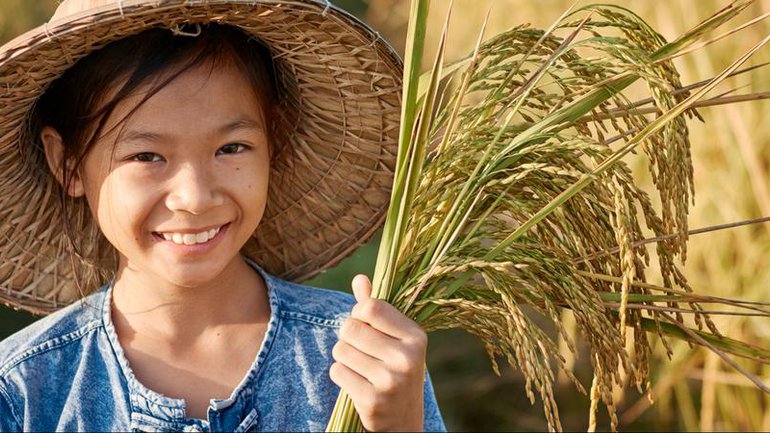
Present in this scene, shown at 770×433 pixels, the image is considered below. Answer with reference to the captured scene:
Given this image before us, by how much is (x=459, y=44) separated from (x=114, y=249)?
2.99 m

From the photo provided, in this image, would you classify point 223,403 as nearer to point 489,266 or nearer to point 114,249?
point 114,249

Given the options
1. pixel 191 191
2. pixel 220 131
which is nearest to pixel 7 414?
pixel 191 191

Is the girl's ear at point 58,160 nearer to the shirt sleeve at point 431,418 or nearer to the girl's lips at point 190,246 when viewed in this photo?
the girl's lips at point 190,246

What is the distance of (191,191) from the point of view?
196 centimetres

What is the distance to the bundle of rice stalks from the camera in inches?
64.7

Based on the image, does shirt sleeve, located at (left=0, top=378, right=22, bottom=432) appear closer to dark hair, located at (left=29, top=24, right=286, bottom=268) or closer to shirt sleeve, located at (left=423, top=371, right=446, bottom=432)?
dark hair, located at (left=29, top=24, right=286, bottom=268)

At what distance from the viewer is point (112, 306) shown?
2.28 m

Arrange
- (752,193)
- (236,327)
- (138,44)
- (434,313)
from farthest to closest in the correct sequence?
1. (752,193)
2. (236,327)
3. (138,44)
4. (434,313)

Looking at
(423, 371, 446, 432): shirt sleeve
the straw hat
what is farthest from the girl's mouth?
(423, 371, 446, 432): shirt sleeve

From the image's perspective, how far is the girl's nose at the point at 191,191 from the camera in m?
1.96

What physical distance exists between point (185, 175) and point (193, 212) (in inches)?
2.8

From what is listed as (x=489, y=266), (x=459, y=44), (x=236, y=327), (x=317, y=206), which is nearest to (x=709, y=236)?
(x=459, y=44)

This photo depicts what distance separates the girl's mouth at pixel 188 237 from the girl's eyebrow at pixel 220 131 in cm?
19

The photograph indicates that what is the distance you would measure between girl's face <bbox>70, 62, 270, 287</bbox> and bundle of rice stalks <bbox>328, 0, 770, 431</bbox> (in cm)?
40
